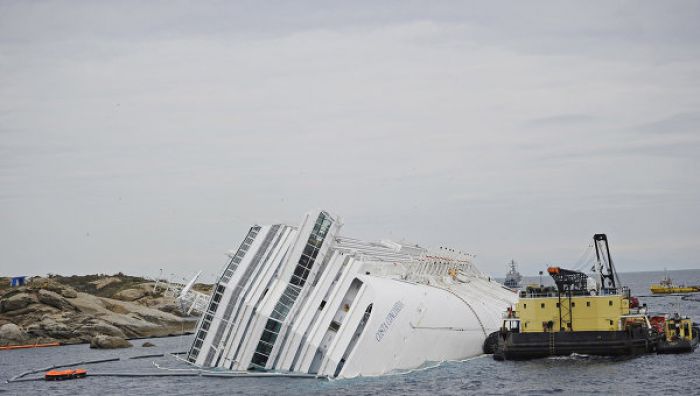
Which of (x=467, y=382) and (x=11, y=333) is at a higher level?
(x=11, y=333)

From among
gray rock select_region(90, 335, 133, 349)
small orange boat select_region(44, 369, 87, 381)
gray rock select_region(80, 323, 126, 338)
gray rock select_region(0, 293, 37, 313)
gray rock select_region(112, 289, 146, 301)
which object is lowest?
small orange boat select_region(44, 369, 87, 381)

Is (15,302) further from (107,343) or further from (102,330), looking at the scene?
(107,343)

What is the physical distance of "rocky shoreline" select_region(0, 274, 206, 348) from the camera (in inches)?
3841

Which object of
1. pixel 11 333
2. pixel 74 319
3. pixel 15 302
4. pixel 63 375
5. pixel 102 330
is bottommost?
pixel 63 375

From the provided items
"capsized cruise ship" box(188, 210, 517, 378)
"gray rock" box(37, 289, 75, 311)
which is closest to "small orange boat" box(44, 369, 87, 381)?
"capsized cruise ship" box(188, 210, 517, 378)

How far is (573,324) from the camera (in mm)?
63938

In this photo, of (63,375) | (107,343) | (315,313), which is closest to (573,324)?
(315,313)

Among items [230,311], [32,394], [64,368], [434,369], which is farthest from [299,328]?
[64,368]

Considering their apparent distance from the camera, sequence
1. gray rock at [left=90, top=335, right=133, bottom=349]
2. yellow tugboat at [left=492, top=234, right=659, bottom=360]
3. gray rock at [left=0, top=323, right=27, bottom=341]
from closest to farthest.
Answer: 1. yellow tugboat at [left=492, top=234, right=659, bottom=360]
2. gray rock at [left=90, top=335, right=133, bottom=349]
3. gray rock at [left=0, top=323, right=27, bottom=341]

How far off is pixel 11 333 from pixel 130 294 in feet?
111

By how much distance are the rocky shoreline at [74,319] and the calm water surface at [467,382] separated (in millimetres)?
29322

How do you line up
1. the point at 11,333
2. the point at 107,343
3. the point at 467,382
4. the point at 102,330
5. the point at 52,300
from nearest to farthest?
the point at 467,382 → the point at 107,343 → the point at 11,333 → the point at 102,330 → the point at 52,300

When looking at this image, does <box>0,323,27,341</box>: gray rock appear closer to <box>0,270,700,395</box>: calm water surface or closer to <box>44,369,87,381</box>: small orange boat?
<box>0,270,700,395</box>: calm water surface

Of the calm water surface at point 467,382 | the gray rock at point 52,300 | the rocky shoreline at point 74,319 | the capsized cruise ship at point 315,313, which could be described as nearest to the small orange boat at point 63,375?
the calm water surface at point 467,382
